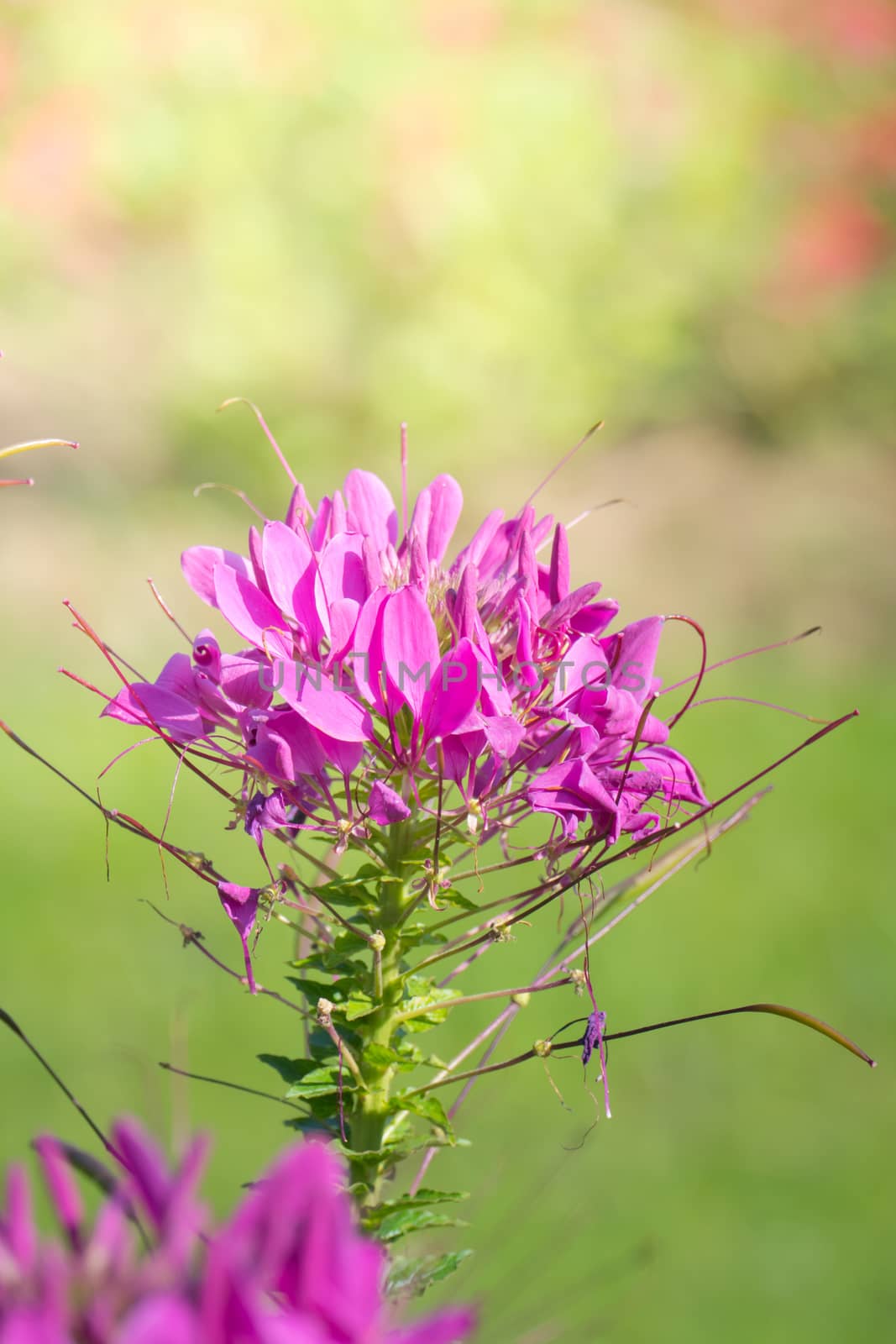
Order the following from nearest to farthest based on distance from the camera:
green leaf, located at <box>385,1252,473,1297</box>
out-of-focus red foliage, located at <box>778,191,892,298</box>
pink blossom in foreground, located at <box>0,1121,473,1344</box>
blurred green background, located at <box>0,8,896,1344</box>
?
pink blossom in foreground, located at <box>0,1121,473,1344</box>
green leaf, located at <box>385,1252,473,1297</box>
blurred green background, located at <box>0,8,896,1344</box>
out-of-focus red foliage, located at <box>778,191,892,298</box>

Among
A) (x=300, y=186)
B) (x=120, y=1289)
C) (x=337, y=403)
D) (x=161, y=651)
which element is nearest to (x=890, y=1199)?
(x=120, y=1289)

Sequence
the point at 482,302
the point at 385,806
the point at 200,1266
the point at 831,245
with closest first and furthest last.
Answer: the point at 200,1266 < the point at 385,806 < the point at 482,302 < the point at 831,245

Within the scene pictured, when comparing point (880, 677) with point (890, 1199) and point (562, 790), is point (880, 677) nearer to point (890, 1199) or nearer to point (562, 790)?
point (890, 1199)

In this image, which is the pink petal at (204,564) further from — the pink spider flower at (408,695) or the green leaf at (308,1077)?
the green leaf at (308,1077)

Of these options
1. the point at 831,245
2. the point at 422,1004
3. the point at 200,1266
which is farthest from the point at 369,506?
the point at 831,245

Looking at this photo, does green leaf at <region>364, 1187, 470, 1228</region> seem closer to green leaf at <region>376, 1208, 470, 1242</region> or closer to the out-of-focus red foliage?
green leaf at <region>376, 1208, 470, 1242</region>

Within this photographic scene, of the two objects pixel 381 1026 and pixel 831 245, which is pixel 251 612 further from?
pixel 831 245

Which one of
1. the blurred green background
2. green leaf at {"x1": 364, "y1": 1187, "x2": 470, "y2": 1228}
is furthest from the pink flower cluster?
the blurred green background
